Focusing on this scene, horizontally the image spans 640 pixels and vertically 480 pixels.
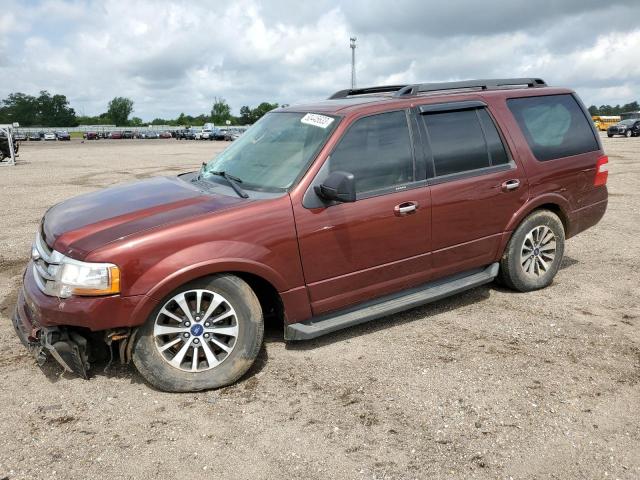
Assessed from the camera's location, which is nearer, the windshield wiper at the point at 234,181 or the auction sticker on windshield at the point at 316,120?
the windshield wiper at the point at 234,181

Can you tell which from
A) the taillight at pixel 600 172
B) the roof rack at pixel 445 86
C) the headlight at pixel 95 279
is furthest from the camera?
the taillight at pixel 600 172

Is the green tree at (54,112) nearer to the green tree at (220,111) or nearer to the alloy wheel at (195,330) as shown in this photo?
the green tree at (220,111)

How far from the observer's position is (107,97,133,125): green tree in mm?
148250

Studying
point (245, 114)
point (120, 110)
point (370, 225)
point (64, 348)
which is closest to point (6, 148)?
point (64, 348)

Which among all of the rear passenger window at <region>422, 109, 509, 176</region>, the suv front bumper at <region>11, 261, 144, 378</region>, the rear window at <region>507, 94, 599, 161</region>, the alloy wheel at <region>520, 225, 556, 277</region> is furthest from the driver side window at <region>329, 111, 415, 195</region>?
the suv front bumper at <region>11, 261, 144, 378</region>

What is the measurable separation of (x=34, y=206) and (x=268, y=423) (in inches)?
382

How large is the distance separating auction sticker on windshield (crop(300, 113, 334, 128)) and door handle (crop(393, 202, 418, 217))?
830 mm

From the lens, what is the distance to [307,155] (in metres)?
4.00

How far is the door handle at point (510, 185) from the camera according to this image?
4763 millimetres

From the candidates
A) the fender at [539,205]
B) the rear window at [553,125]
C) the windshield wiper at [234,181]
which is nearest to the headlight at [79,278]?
the windshield wiper at [234,181]

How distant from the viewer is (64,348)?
11.1ft

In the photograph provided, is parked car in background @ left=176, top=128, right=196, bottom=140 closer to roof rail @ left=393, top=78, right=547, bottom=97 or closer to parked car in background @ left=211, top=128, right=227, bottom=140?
parked car in background @ left=211, top=128, right=227, bottom=140

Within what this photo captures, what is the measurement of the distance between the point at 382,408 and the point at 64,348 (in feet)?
6.60

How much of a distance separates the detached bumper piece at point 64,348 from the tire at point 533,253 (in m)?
3.63
